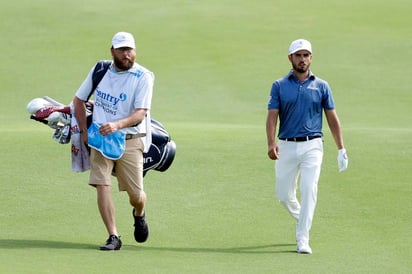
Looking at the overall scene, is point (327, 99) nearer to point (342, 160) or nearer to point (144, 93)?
point (342, 160)

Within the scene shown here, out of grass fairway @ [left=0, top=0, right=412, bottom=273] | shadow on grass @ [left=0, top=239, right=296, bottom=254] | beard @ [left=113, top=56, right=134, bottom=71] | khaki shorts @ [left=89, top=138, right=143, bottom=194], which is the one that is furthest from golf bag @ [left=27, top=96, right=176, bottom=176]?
shadow on grass @ [left=0, top=239, right=296, bottom=254]

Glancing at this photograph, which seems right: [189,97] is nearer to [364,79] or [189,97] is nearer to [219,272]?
[364,79]

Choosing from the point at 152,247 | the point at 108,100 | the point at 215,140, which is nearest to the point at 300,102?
the point at 108,100

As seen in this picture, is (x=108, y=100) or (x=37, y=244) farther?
(x=37, y=244)

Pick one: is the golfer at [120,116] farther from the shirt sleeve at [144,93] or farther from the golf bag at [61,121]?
the golf bag at [61,121]

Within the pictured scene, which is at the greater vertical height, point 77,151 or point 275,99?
point 275,99

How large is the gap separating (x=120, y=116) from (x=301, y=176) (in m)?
1.90

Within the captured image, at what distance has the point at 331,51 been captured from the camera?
28.4 m

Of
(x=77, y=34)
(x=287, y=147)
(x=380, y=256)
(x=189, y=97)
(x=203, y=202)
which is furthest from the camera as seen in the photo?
(x=77, y=34)

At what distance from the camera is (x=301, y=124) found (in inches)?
455

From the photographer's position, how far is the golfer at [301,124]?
37.7ft

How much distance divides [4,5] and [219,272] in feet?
78.0

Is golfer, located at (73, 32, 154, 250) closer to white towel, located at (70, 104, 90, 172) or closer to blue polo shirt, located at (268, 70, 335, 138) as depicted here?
white towel, located at (70, 104, 90, 172)

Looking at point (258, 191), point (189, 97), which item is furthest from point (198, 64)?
point (258, 191)
